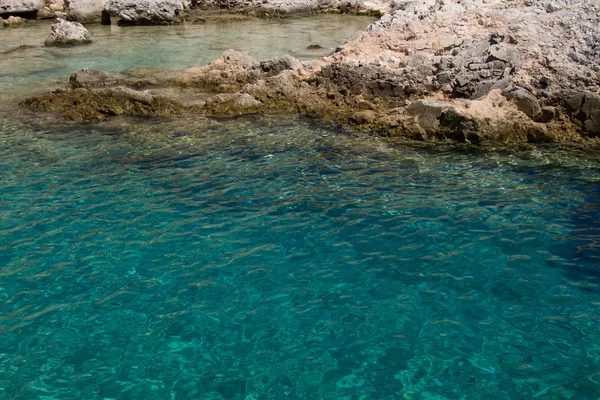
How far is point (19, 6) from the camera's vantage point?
126 feet

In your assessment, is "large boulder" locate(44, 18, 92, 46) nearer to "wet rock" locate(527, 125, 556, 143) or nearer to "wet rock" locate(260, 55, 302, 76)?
"wet rock" locate(260, 55, 302, 76)

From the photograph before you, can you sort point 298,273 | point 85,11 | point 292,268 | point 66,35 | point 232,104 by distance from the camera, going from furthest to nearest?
point 85,11, point 66,35, point 232,104, point 292,268, point 298,273

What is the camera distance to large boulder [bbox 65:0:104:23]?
37.2 m

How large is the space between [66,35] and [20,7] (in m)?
10.7

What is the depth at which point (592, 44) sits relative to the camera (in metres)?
16.7

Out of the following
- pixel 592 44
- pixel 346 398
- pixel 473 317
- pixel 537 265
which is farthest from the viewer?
pixel 592 44

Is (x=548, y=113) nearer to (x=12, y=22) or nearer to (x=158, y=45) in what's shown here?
(x=158, y=45)

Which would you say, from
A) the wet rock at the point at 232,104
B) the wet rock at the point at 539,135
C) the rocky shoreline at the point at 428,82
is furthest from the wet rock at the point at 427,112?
the wet rock at the point at 232,104

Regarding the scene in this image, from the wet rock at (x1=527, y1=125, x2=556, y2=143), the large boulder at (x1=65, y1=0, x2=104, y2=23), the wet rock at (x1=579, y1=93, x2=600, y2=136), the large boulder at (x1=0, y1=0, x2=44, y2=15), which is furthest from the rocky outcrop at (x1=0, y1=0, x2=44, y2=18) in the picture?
the wet rock at (x1=579, y1=93, x2=600, y2=136)

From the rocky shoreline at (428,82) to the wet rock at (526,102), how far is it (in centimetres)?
3

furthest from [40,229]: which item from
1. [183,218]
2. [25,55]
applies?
[25,55]

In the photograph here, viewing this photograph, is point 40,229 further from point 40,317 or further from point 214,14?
point 214,14

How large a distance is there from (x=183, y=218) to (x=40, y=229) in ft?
8.44

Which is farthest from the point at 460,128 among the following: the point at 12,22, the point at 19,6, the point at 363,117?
the point at 19,6
